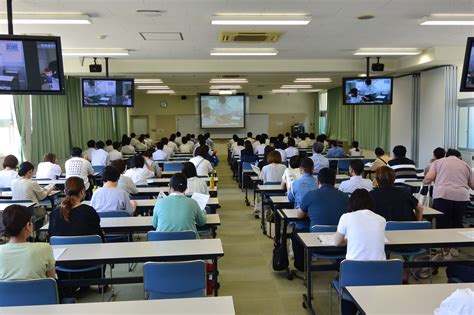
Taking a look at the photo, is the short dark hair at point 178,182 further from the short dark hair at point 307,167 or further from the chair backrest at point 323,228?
the short dark hair at point 307,167

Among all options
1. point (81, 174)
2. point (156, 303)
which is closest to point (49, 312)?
point (156, 303)

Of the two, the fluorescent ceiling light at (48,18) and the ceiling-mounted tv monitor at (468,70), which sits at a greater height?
the fluorescent ceiling light at (48,18)

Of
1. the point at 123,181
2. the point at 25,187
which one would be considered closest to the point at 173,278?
the point at 123,181

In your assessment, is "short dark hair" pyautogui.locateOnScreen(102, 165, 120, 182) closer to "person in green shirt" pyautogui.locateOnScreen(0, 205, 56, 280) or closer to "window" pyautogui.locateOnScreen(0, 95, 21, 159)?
"person in green shirt" pyautogui.locateOnScreen(0, 205, 56, 280)

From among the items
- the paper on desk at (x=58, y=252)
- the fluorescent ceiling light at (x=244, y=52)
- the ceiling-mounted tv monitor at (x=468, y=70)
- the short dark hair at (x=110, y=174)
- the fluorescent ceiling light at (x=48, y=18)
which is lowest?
the paper on desk at (x=58, y=252)

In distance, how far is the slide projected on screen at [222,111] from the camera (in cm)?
2020

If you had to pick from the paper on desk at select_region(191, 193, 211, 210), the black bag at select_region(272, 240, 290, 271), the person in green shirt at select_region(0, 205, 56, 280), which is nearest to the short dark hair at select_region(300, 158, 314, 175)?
the black bag at select_region(272, 240, 290, 271)

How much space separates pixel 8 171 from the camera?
674 cm

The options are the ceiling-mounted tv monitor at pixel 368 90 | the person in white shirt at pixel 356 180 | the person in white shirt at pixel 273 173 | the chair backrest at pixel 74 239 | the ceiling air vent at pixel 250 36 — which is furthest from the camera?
the ceiling-mounted tv monitor at pixel 368 90

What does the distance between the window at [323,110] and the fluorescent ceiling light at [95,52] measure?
13.0 metres

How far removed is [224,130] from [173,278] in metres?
17.9

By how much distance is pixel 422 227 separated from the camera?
4.14 metres

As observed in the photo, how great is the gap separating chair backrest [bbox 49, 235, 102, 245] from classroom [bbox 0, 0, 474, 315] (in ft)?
0.04

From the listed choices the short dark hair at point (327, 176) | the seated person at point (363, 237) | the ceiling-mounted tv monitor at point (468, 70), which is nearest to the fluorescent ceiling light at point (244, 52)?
the ceiling-mounted tv monitor at point (468, 70)
